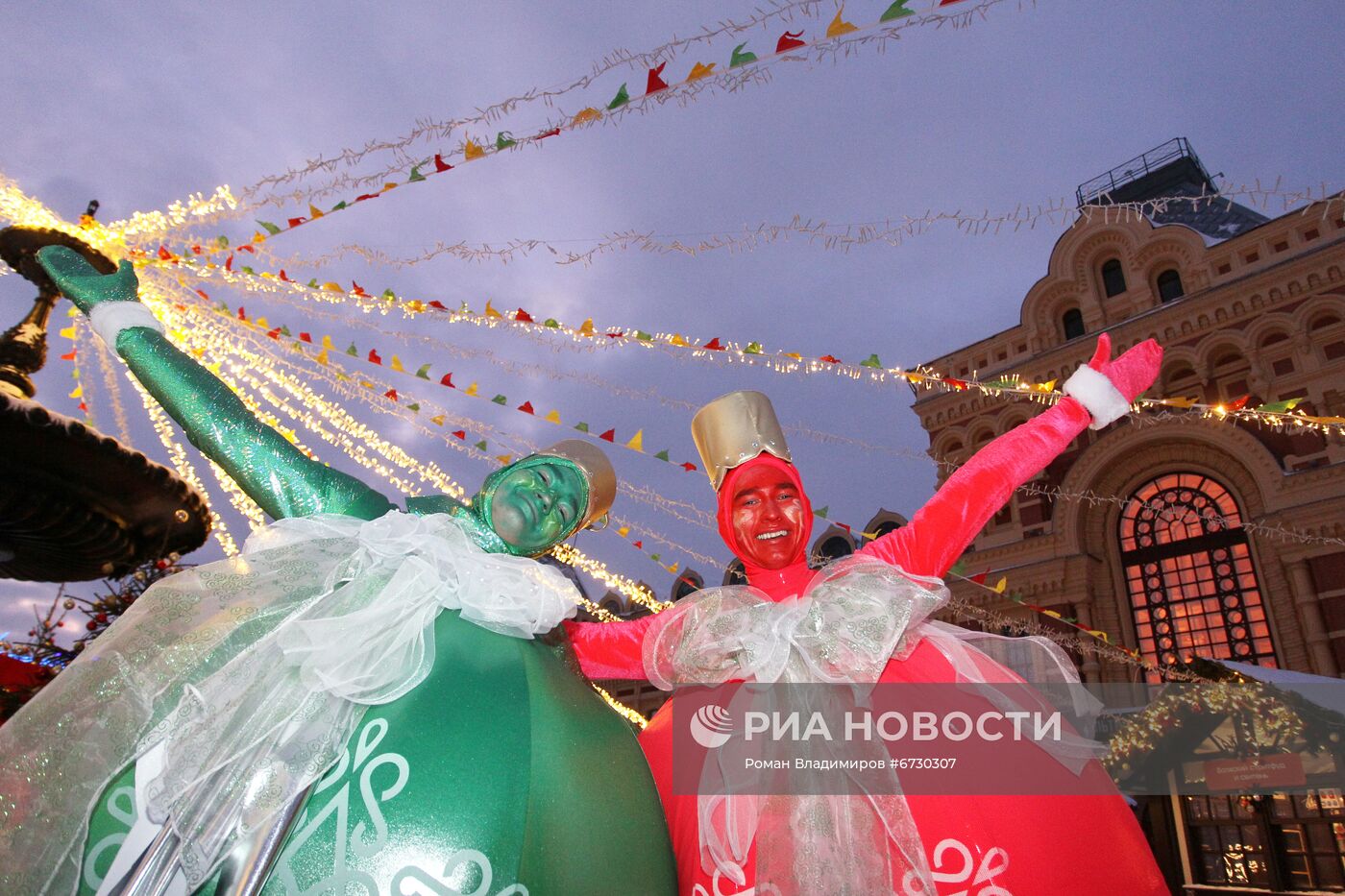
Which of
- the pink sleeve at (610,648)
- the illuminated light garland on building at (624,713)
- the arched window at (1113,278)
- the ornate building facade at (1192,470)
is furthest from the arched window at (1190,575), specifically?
the pink sleeve at (610,648)

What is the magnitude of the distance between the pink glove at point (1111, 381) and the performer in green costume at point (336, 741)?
1.92 m

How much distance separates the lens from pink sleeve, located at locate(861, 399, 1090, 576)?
2.59m

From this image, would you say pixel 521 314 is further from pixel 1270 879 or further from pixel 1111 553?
pixel 1111 553

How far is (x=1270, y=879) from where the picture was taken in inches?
333

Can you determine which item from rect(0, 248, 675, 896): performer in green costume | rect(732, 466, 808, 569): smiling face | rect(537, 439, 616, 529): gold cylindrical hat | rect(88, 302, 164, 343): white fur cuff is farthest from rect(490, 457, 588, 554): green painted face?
rect(88, 302, 164, 343): white fur cuff

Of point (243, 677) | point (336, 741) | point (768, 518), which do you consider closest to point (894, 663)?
point (768, 518)

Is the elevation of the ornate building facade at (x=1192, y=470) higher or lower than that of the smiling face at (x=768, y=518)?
higher

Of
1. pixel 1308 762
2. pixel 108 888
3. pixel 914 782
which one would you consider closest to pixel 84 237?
pixel 108 888

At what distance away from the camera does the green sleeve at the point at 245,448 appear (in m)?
2.24

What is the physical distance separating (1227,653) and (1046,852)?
467 inches

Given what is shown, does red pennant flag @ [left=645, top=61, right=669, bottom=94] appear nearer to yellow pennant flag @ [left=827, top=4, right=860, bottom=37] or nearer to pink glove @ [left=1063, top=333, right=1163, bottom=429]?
yellow pennant flag @ [left=827, top=4, right=860, bottom=37]

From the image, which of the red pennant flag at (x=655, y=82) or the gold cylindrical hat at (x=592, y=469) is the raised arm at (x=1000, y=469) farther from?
the red pennant flag at (x=655, y=82)

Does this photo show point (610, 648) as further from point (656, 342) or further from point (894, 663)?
point (656, 342)

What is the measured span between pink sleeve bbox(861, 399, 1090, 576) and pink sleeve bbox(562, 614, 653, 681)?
0.80 meters
